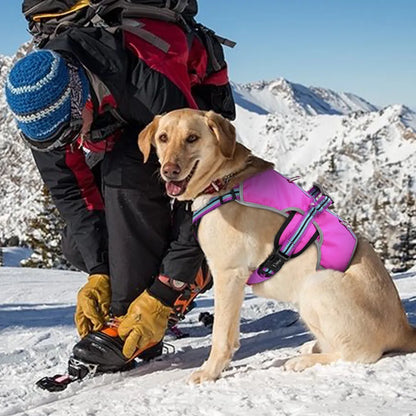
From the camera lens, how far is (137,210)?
427cm

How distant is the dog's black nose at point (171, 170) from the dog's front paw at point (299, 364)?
143 centimetres

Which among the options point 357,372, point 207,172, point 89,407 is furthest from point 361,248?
point 89,407

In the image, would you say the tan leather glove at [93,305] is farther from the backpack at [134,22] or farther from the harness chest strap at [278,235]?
the backpack at [134,22]

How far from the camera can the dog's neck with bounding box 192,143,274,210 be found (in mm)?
3906

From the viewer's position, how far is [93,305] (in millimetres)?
4434

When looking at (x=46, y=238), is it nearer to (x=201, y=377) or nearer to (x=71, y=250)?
(x=71, y=250)

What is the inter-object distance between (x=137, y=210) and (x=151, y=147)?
0.50 m

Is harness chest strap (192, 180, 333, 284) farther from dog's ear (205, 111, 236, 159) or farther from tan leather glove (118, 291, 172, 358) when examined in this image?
tan leather glove (118, 291, 172, 358)

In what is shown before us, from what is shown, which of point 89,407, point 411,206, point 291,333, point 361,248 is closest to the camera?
point 89,407

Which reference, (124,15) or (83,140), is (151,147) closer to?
(83,140)

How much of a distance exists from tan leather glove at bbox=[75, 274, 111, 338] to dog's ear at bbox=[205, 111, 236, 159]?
1554mm

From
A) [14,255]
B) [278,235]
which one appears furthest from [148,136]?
→ [14,255]

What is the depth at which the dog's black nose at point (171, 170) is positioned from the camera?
11.9ft

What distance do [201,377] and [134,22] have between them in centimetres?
254
